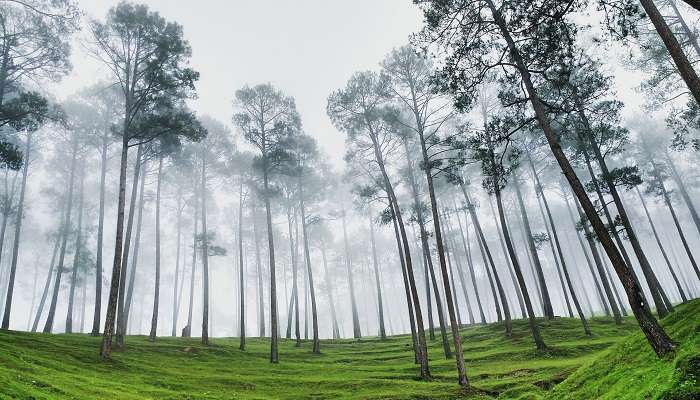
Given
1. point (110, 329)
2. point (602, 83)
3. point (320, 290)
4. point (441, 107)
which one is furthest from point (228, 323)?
point (602, 83)

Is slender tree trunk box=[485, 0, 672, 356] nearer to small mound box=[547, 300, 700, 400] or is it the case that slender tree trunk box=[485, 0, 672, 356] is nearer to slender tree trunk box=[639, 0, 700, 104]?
slender tree trunk box=[639, 0, 700, 104]

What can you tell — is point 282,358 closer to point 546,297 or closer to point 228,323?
point 546,297

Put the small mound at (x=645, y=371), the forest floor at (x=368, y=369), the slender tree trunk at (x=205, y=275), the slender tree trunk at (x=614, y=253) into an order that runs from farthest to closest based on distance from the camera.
Answer: the slender tree trunk at (x=205, y=275) → the forest floor at (x=368, y=369) → the slender tree trunk at (x=614, y=253) → the small mound at (x=645, y=371)

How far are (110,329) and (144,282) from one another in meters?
47.5

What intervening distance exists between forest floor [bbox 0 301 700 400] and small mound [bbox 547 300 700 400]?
0.03m

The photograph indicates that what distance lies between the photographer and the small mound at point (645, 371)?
552 centimetres

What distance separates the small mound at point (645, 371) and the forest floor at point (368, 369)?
3 cm

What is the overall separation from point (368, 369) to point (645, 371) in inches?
592

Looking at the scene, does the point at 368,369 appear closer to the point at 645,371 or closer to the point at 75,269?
the point at 645,371

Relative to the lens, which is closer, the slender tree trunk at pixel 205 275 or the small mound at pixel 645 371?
the small mound at pixel 645 371

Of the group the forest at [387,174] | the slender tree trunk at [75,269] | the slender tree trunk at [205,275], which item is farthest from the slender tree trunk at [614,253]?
the slender tree trunk at [75,269]

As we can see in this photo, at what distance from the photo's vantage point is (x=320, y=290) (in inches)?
2078

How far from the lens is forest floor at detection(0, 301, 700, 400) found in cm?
784

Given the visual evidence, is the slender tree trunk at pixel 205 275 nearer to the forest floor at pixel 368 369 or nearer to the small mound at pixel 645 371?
the forest floor at pixel 368 369
